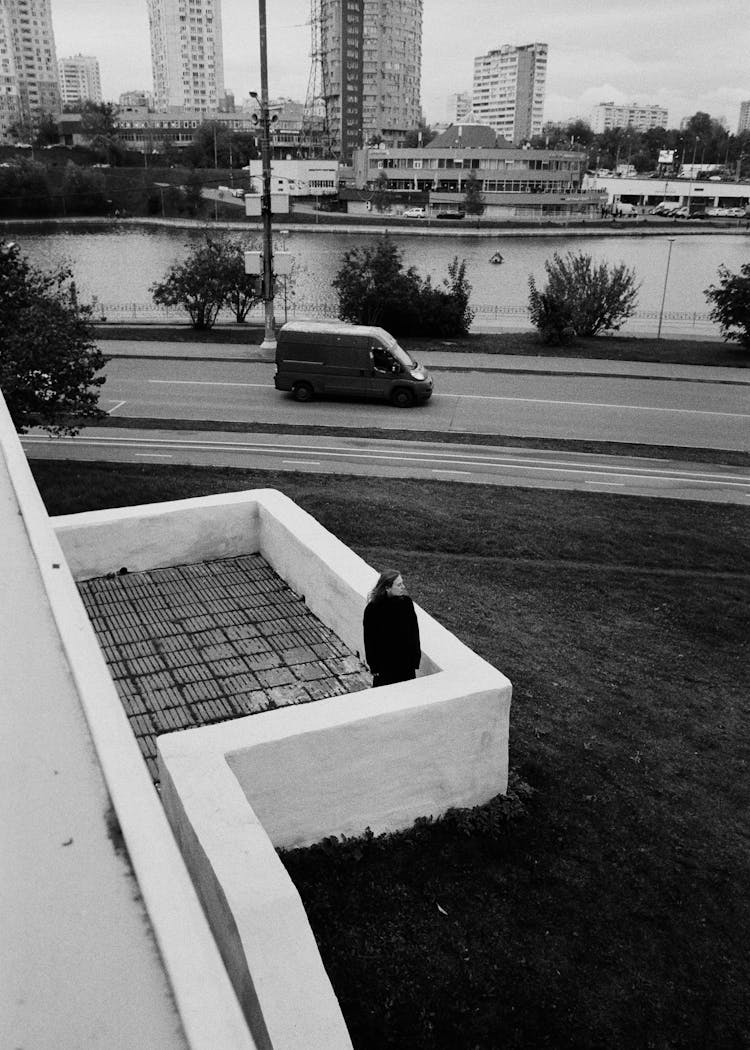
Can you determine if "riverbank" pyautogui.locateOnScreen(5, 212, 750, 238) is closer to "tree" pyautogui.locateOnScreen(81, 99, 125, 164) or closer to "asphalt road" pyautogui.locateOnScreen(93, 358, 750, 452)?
"tree" pyautogui.locateOnScreen(81, 99, 125, 164)

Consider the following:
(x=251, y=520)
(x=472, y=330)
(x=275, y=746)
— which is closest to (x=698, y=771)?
(x=275, y=746)

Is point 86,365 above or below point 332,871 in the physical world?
above

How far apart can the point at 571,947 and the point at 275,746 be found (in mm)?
2269

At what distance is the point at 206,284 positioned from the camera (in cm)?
3425

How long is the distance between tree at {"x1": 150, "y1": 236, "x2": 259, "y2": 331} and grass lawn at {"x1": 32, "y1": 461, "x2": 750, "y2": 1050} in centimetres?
2468

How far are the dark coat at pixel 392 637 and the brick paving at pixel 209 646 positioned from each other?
976mm

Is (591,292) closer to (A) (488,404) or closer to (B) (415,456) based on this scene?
(A) (488,404)

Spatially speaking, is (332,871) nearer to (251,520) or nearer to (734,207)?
(251,520)

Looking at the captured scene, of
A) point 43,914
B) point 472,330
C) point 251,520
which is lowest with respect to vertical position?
point 472,330

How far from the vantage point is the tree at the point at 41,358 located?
554 inches

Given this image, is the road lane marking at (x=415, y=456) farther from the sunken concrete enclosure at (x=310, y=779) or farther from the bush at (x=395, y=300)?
the bush at (x=395, y=300)

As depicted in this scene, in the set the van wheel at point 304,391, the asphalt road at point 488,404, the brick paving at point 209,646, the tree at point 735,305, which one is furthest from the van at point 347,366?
the tree at point 735,305

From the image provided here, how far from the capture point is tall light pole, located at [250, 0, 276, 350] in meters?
27.0

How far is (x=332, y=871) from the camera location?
20.2 feet
